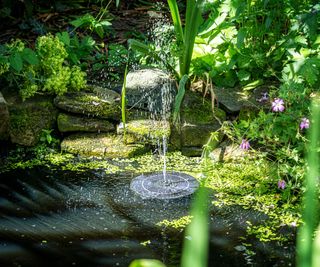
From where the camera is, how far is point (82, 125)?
3920 mm

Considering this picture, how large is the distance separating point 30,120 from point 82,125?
0.37 metres

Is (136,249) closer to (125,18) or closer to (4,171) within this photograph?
(4,171)

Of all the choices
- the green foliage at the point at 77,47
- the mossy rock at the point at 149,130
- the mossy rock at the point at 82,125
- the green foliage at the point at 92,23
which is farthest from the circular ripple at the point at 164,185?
the green foliage at the point at 92,23

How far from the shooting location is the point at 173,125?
3.83 meters

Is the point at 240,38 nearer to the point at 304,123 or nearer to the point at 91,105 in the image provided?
the point at 304,123

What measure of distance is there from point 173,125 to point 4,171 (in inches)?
44.9

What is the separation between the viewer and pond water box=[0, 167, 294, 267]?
2.48 m

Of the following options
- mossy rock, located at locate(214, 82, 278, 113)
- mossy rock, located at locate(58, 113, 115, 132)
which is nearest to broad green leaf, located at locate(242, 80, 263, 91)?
mossy rock, located at locate(214, 82, 278, 113)

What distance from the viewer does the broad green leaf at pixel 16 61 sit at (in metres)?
3.79

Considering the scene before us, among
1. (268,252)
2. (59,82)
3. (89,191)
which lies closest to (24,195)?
(89,191)

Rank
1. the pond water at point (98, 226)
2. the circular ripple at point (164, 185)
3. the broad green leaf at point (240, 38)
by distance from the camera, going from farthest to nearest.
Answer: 1. the broad green leaf at point (240, 38)
2. the circular ripple at point (164, 185)
3. the pond water at point (98, 226)

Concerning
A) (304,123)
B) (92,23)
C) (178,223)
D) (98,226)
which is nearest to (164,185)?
(178,223)

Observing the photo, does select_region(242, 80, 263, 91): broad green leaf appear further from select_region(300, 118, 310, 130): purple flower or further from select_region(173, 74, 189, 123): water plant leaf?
select_region(300, 118, 310, 130): purple flower

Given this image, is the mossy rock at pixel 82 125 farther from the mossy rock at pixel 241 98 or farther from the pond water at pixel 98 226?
the mossy rock at pixel 241 98
